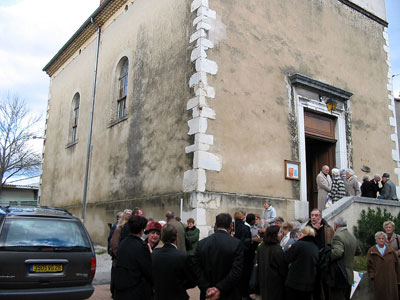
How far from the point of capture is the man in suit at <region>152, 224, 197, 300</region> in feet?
13.8

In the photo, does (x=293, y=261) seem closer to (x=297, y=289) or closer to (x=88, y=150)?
(x=297, y=289)

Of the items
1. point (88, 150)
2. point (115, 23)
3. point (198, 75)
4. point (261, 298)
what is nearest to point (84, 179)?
point (88, 150)

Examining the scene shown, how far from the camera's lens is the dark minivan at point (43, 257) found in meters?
5.50

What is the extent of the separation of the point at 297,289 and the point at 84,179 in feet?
40.0

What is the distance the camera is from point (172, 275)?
4199mm

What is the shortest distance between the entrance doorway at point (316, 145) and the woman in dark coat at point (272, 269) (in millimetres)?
7927

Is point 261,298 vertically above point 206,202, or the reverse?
Result: point 206,202

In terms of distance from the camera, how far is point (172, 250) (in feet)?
14.1

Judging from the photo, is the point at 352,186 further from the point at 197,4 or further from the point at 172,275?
the point at 172,275

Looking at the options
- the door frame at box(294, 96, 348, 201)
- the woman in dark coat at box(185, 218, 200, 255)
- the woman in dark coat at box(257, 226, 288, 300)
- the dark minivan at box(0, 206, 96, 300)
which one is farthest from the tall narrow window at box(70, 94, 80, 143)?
the woman in dark coat at box(257, 226, 288, 300)

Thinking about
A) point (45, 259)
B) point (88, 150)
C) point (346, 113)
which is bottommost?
point (45, 259)

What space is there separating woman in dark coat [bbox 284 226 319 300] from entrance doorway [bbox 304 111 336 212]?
25.8 ft

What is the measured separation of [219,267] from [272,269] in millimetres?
1172

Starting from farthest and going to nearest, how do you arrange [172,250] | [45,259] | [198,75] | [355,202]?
[198,75], [355,202], [45,259], [172,250]
